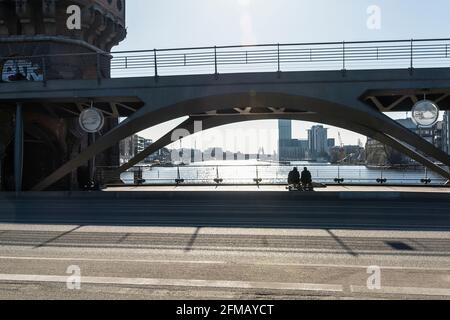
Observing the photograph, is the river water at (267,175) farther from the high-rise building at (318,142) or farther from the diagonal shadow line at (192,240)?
the high-rise building at (318,142)

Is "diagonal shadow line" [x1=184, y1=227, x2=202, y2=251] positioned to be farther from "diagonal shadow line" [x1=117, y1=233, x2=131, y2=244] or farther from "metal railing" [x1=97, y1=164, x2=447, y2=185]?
"metal railing" [x1=97, y1=164, x2=447, y2=185]

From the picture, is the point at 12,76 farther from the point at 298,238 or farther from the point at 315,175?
the point at 298,238

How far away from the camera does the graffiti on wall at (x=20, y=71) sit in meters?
26.1

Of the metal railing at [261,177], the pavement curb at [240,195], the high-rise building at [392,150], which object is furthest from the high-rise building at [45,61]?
the high-rise building at [392,150]

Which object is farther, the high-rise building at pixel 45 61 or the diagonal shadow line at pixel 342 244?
the high-rise building at pixel 45 61

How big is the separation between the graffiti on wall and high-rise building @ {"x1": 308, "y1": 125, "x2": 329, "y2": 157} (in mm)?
113968

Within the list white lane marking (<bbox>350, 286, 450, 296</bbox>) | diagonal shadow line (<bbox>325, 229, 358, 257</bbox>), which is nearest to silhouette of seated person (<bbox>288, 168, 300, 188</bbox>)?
diagonal shadow line (<bbox>325, 229, 358, 257</bbox>)

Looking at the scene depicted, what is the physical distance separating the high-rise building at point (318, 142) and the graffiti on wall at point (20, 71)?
374 ft

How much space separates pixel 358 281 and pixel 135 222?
7481 mm

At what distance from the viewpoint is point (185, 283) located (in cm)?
598

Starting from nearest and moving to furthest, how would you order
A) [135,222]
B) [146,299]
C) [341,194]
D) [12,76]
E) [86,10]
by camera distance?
[146,299], [135,222], [341,194], [12,76], [86,10]

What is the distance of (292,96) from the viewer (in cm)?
1939
